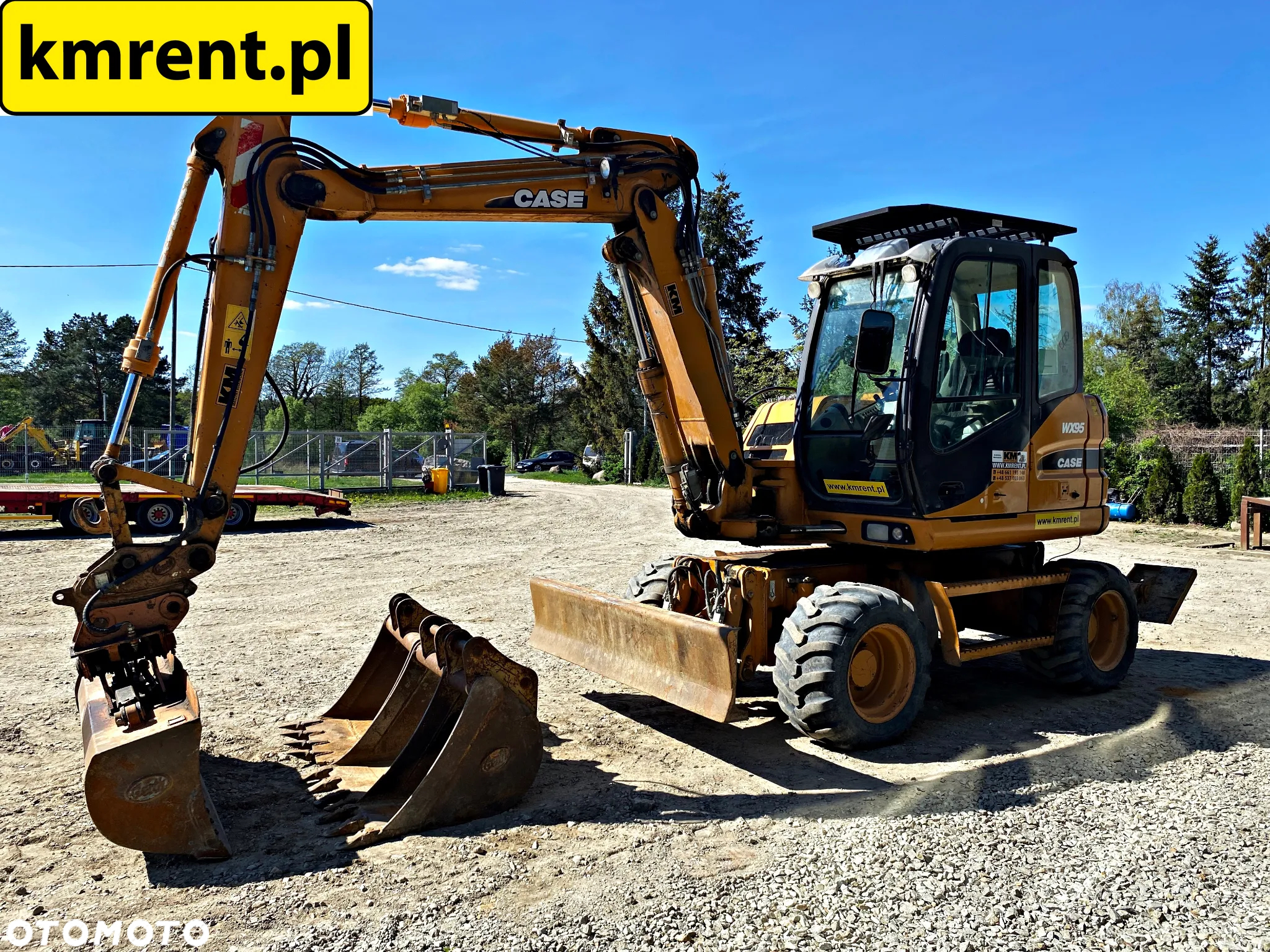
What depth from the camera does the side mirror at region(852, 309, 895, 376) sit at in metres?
5.92

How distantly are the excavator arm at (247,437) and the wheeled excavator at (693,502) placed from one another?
14mm

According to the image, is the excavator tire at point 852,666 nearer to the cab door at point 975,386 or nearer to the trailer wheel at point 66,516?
the cab door at point 975,386

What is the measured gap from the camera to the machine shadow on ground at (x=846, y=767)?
4586 mm

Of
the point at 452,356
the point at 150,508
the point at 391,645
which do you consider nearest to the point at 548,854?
the point at 391,645

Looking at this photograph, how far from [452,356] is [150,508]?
70.2 meters

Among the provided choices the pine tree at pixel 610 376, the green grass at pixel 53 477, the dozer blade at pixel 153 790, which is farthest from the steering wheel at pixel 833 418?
the pine tree at pixel 610 376

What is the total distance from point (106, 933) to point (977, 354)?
19.2 feet

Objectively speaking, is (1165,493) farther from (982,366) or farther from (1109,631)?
(982,366)

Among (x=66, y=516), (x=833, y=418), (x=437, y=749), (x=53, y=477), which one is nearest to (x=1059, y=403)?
(x=833, y=418)

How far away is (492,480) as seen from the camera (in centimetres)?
3067

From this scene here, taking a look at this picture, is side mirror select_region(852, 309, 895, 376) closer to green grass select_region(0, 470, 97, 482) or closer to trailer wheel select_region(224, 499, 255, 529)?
trailer wheel select_region(224, 499, 255, 529)

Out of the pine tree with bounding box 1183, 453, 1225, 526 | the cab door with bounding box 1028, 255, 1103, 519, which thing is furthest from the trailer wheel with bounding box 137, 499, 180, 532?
the pine tree with bounding box 1183, 453, 1225, 526

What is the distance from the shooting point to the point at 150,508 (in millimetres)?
17234

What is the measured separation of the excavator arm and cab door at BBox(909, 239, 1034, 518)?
1.71 m
